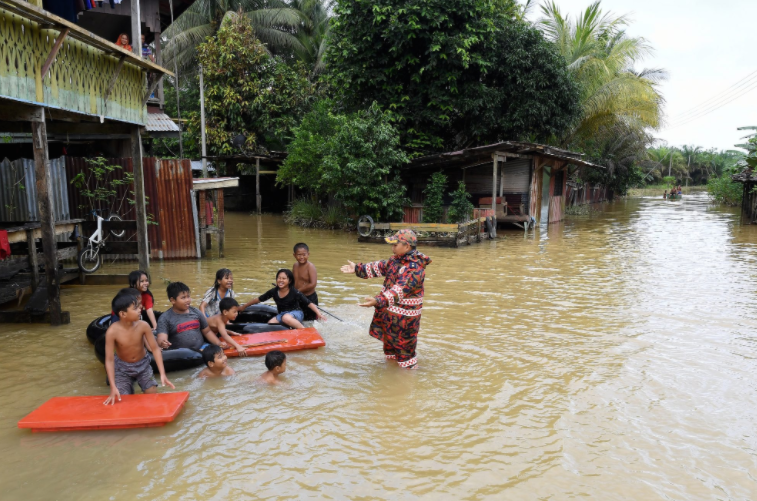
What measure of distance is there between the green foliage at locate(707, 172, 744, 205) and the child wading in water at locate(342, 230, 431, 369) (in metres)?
35.9

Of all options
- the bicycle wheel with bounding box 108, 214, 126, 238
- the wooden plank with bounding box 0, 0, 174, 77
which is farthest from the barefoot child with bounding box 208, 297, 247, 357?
the bicycle wheel with bounding box 108, 214, 126, 238

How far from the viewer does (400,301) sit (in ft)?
18.5

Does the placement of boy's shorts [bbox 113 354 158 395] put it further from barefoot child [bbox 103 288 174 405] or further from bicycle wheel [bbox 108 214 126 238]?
bicycle wheel [bbox 108 214 126 238]

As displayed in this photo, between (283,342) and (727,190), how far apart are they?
3862cm

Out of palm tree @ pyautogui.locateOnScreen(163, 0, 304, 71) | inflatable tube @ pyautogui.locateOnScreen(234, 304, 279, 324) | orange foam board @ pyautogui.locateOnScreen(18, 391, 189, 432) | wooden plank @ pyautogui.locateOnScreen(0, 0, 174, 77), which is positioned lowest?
orange foam board @ pyautogui.locateOnScreen(18, 391, 189, 432)

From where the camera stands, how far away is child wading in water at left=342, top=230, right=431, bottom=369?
5539mm

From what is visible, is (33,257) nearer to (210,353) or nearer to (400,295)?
(210,353)

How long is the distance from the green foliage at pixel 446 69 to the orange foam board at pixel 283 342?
47.3 feet

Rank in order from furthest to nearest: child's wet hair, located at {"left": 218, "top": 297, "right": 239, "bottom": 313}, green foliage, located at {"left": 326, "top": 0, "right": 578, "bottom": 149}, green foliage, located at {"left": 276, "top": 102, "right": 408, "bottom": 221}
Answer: green foliage, located at {"left": 326, "top": 0, "right": 578, "bottom": 149} → green foliage, located at {"left": 276, "top": 102, "right": 408, "bottom": 221} → child's wet hair, located at {"left": 218, "top": 297, "right": 239, "bottom": 313}

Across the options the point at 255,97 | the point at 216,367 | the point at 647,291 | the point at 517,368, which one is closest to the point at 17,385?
the point at 216,367

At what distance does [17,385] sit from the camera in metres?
5.52

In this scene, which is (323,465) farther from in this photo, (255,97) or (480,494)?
(255,97)

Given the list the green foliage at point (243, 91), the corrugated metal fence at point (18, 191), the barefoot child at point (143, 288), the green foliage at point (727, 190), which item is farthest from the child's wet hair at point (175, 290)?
the green foliage at point (727, 190)

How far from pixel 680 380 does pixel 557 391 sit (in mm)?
1458
